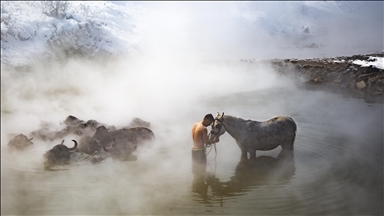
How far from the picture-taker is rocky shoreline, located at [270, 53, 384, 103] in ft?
48.4

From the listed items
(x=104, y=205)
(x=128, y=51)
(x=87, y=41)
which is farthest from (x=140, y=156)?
(x=128, y=51)

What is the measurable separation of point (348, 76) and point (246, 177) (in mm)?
13294

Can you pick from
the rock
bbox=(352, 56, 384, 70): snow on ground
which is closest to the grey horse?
the rock

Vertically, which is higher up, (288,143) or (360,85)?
(360,85)

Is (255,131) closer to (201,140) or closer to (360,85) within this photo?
(201,140)

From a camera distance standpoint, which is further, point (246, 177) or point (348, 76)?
point (348, 76)

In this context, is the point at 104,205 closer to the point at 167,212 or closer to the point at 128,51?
the point at 167,212

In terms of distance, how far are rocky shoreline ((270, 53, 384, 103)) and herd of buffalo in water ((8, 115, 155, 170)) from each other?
11323 mm

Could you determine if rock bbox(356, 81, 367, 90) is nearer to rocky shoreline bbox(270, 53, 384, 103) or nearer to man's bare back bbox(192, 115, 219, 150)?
rocky shoreline bbox(270, 53, 384, 103)

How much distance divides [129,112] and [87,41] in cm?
521

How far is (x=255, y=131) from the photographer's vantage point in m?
7.31

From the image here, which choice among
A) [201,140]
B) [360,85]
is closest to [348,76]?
[360,85]

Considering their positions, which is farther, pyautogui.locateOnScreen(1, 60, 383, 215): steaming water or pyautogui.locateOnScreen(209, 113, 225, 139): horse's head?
pyautogui.locateOnScreen(209, 113, 225, 139): horse's head

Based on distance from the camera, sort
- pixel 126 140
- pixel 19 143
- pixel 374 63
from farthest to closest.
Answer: pixel 374 63
pixel 126 140
pixel 19 143
